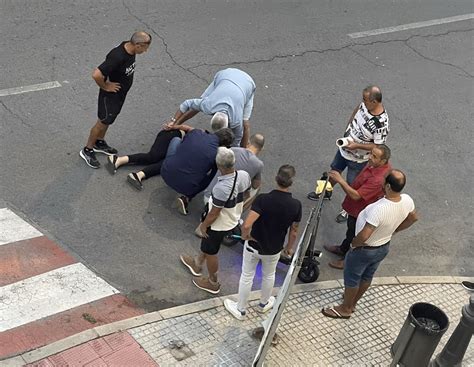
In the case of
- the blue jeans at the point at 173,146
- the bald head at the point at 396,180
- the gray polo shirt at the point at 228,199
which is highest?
the bald head at the point at 396,180

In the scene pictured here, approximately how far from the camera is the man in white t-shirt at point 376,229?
6.33 meters

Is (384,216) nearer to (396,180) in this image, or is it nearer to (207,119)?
(396,180)

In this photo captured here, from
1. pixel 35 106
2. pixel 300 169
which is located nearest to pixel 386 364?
pixel 300 169

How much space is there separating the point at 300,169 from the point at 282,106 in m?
1.48

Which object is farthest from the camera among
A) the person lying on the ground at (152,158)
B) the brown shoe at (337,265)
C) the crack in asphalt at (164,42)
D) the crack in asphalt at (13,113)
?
the crack in asphalt at (164,42)

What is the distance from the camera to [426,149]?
10.1 metres

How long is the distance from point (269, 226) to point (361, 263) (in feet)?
3.28

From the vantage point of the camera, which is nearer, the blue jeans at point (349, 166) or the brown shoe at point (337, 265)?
the brown shoe at point (337, 265)

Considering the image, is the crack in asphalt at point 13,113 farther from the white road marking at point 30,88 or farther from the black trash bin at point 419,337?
the black trash bin at point 419,337

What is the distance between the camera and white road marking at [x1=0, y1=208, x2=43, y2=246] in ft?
24.6

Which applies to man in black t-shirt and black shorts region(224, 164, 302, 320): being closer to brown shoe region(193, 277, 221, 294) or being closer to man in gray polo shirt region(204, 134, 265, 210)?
brown shoe region(193, 277, 221, 294)

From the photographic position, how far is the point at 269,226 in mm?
6352

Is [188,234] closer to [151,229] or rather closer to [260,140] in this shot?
[151,229]

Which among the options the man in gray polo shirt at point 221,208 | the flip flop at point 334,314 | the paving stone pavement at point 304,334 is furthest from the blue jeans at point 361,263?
the man in gray polo shirt at point 221,208
